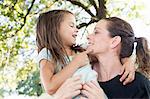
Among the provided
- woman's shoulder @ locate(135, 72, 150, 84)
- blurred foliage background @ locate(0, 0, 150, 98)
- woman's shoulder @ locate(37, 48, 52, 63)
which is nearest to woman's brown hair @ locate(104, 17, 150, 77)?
woman's shoulder @ locate(135, 72, 150, 84)

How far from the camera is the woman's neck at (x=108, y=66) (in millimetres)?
2098

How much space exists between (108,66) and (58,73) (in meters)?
0.30

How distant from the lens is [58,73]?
2213mm

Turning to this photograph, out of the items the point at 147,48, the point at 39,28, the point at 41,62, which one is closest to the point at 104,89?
the point at 147,48

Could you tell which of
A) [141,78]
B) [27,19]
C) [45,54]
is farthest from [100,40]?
[27,19]

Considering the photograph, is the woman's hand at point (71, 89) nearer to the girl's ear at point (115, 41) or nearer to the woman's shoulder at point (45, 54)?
the girl's ear at point (115, 41)

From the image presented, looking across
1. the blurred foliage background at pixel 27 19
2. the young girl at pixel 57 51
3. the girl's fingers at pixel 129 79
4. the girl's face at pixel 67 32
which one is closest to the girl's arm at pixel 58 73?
the young girl at pixel 57 51

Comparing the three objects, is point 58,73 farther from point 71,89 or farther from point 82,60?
point 71,89

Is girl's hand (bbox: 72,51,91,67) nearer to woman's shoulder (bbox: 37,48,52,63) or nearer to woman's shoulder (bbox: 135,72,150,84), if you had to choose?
woman's shoulder (bbox: 37,48,52,63)

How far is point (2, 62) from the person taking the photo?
7.94 m

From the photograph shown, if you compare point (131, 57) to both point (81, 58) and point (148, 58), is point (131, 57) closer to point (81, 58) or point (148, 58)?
point (148, 58)

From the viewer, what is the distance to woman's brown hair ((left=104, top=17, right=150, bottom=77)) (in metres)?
2.12

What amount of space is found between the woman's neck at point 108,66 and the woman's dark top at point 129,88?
0.08 m

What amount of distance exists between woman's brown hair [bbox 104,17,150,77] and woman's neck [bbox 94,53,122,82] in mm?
55
